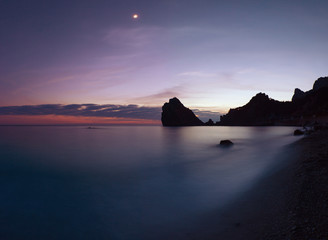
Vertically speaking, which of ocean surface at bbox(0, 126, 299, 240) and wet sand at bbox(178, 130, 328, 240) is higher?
wet sand at bbox(178, 130, 328, 240)

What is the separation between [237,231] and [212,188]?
5.77m

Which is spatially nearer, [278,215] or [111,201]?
[278,215]

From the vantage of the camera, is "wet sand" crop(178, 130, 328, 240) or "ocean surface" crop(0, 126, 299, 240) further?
"ocean surface" crop(0, 126, 299, 240)

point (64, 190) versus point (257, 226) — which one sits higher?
A: point (257, 226)

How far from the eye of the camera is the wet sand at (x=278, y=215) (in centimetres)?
477

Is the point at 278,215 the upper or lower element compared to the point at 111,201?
upper

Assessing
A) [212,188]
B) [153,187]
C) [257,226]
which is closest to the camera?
[257,226]

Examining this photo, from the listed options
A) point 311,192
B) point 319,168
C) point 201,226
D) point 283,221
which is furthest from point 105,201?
point 319,168

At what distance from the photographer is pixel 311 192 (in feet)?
21.9

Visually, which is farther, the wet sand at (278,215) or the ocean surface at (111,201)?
the ocean surface at (111,201)

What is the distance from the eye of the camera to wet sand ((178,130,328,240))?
477 centimetres

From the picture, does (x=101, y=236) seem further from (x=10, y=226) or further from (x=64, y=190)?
(x=64, y=190)

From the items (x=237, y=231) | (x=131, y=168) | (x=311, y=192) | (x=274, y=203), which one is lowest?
(x=131, y=168)

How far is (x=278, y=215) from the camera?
5980 mm
